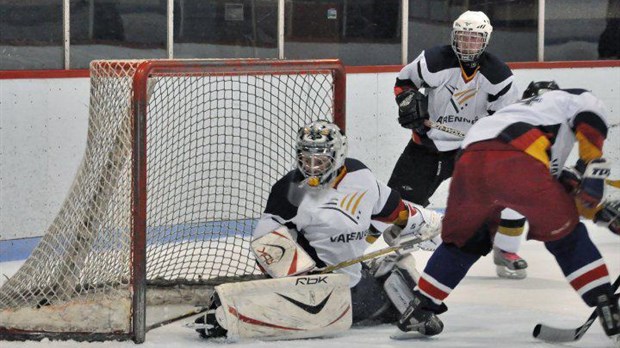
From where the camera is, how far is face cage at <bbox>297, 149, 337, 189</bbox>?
410 centimetres

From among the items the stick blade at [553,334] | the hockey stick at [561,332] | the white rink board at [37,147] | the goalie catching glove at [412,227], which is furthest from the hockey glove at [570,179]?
the white rink board at [37,147]

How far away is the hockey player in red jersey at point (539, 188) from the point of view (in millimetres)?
3771

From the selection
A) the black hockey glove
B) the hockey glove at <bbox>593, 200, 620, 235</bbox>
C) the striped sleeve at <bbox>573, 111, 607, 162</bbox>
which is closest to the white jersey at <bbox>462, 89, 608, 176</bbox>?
the striped sleeve at <bbox>573, 111, 607, 162</bbox>

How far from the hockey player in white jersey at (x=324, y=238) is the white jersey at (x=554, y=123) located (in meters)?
0.46

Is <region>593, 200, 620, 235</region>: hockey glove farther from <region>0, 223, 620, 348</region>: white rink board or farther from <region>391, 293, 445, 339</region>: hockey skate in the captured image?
<region>391, 293, 445, 339</region>: hockey skate

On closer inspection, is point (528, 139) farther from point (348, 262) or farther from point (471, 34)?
point (471, 34)

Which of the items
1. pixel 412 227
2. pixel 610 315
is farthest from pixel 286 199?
pixel 610 315

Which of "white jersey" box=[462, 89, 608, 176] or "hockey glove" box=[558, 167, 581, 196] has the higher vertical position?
"white jersey" box=[462, 89, 608, 176]

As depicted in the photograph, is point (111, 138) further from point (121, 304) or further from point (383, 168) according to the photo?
point (383, 168)

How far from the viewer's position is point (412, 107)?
5.12 m

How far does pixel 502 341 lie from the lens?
4.10 metres

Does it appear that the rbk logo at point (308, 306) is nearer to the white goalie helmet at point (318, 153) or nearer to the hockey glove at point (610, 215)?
the white goalie helmet at point (318, 153)

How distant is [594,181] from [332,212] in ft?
2.78

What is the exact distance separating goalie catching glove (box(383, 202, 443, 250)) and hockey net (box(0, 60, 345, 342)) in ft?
1.62
